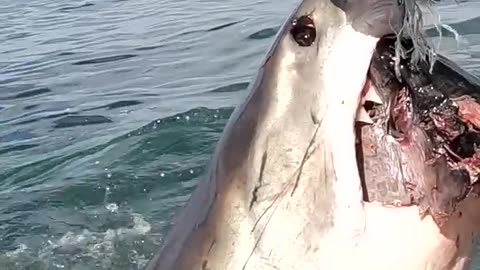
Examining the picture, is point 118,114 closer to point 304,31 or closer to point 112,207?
point 112,207

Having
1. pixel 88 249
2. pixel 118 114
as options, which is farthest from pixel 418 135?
pixel 118 114

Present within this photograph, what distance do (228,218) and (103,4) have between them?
7.99 meters

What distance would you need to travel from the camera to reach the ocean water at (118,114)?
145 inches

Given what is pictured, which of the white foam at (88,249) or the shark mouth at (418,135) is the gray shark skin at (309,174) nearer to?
the shark mouth at (418,135)

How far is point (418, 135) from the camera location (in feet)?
4.72

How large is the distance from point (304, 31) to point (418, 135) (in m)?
0.22

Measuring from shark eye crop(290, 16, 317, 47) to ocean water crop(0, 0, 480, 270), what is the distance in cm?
39

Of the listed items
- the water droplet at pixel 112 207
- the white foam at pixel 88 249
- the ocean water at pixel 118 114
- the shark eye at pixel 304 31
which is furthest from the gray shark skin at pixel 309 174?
the water droplet at pixel 112 207

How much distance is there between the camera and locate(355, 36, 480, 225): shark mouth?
4.52ft

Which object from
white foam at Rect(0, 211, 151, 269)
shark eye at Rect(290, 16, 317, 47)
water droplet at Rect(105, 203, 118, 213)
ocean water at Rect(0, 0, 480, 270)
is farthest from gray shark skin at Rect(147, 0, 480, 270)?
water droplet at Rect(105, 203, 118, 213)

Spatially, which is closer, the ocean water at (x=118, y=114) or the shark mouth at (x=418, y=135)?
the shark mouth at (x=418, y=135)

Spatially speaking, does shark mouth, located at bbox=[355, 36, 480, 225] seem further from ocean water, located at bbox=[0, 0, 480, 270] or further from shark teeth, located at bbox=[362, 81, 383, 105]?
ocean water, located at bbox=[0, 0, 480, 270]

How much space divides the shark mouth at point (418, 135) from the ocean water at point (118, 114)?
41 centimetres

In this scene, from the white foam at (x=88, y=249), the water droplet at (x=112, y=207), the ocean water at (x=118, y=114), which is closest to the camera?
the white foam at (x=88, y=249)
